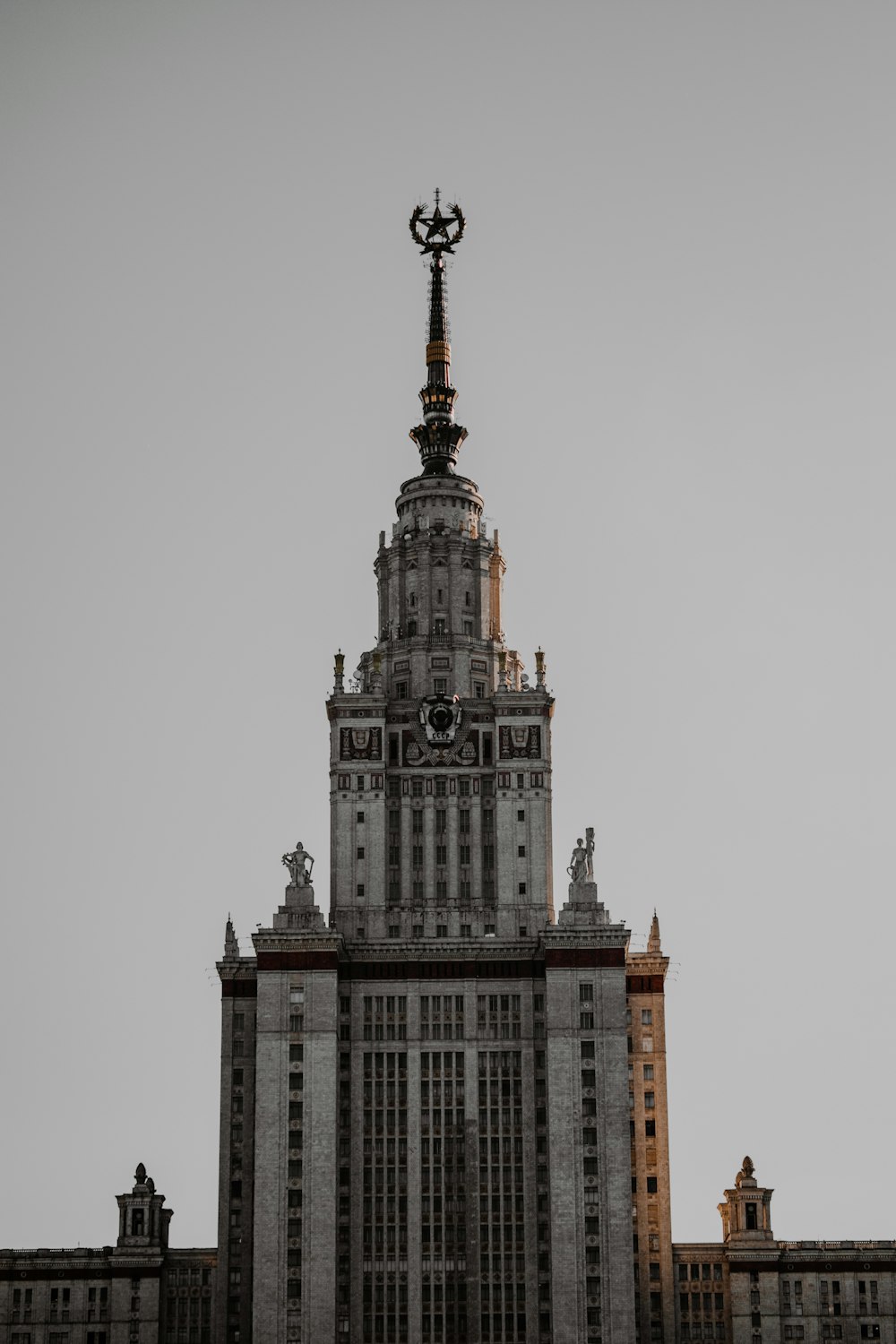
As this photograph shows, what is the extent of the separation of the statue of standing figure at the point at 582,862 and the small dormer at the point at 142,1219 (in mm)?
46718

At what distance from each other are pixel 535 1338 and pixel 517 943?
110 feet

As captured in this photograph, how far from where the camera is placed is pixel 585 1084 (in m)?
187

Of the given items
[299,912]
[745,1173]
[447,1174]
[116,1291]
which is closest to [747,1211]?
[745,1173]

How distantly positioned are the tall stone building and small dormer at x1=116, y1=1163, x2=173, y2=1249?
0.25 meters

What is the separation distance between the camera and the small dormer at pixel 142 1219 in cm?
19188

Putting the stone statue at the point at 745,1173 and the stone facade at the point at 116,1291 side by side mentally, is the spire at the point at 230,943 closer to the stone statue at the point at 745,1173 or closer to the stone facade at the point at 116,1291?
the stone facade at the point at 116,1291

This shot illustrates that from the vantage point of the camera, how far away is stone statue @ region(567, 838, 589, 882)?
Result: 642ft

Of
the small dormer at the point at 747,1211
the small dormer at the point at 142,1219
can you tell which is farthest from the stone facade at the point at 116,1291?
the small dormer at the point at 747,1211

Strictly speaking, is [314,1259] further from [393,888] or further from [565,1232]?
[393,888]

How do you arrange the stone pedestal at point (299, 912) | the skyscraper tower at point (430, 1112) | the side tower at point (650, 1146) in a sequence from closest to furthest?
the skyscraper tower at point (430, 1112) → the side tower at point (650, 1146) → the stone pedestal at point (299, 912)

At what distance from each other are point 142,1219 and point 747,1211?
175 feet

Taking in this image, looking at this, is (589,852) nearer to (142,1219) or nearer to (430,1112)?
(430,1112)

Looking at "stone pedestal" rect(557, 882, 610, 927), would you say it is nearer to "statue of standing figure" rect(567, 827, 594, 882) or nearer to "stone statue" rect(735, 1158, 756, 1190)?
"statue of standing figure" rect(567, 827, 594, 882)

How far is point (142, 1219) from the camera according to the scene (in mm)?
192500
